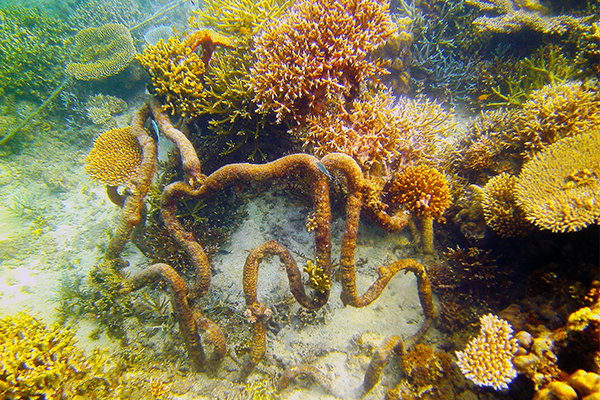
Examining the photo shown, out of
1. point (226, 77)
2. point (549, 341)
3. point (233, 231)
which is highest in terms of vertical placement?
point (226, 77)

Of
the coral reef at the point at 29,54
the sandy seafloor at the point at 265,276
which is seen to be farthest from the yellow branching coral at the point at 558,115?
the coral reef at the point at 29,54

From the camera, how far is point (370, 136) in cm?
364

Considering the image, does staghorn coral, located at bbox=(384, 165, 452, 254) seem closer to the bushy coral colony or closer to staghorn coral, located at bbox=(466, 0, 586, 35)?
the bushy coral colony

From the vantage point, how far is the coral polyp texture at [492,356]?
2.82m

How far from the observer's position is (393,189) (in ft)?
12.5

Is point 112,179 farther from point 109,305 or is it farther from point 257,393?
point 257,393

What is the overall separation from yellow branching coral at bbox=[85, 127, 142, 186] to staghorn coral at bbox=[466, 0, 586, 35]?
28.9 ft

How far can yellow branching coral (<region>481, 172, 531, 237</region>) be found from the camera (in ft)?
11.2

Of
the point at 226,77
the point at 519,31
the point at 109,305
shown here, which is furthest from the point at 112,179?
the point at 519,31

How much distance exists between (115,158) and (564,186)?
23.5ft

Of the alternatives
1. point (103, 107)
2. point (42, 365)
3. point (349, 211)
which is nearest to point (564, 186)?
point (349, 211)

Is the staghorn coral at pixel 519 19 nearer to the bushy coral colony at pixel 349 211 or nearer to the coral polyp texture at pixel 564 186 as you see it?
the bushy coral colony at pixel 349 211

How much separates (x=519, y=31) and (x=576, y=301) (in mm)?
6722

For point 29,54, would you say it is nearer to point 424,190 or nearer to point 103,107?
point 103,107
